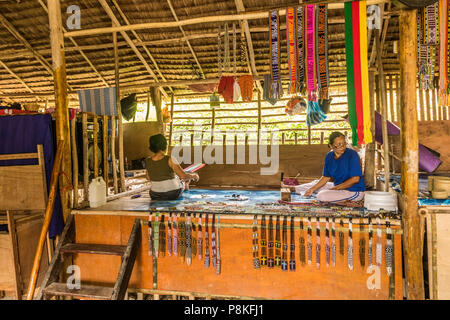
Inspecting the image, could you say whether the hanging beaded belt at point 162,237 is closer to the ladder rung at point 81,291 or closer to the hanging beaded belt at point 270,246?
the ladder rung at point 81,291

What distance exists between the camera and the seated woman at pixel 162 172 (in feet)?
12.8

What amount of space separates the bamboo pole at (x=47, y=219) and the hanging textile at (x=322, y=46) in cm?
298

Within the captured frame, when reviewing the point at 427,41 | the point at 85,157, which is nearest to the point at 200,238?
the point at 85,157

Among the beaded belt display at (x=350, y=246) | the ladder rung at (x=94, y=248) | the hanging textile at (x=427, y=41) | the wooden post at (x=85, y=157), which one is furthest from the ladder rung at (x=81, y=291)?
the hanging textile at (x=427, y=41)

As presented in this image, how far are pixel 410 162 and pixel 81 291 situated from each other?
339 cm

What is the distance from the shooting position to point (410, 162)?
8.68 feet

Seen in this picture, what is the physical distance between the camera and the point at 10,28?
20.5 ft

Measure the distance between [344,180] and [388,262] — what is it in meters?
1.30

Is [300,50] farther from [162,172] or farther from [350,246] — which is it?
[162,172]

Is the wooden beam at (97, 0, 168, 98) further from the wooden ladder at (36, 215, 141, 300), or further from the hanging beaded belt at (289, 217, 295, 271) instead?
the hanging beaded belt at (289, 217, 295, 271)

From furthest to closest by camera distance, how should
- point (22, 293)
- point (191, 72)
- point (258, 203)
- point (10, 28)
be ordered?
1. point (191, 72)
2. point (10, 28)
3. point (258, 203)
4. point (22, 293)

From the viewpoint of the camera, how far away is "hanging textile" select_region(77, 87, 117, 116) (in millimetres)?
5699
